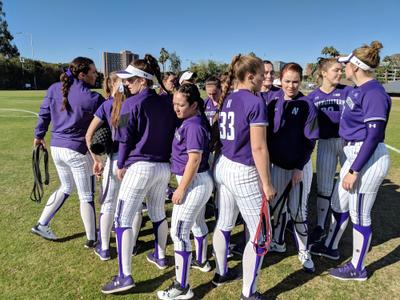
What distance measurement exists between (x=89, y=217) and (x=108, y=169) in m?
0.83

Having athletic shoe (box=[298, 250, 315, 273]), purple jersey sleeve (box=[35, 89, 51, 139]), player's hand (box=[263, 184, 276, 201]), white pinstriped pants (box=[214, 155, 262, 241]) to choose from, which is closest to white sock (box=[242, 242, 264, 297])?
white pinstriped pants (box=[214, 155, 262, 241])

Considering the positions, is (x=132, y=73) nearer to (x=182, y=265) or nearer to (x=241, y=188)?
(x=241, y=188)

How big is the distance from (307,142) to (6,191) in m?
5.48

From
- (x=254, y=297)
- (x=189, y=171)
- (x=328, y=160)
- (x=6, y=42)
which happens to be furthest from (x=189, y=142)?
(x=6, y=42)

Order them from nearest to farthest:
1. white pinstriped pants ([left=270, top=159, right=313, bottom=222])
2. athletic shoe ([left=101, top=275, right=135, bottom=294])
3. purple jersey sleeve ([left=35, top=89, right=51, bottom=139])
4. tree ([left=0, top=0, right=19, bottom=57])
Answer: athletic shoe ([left=101, top=275, right=135, bottom=294]), white pinstriped pants ([left=270, top=159, right=313, bottom=222]), purple jersey sleeve ([left=35, top=89, right=51, bottom=139]), tree ([left=0, top=0, right=19, bottom=57])

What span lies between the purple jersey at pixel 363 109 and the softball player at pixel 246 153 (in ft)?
3.37

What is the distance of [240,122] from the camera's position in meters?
2.76

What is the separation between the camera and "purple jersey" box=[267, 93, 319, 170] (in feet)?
11.0

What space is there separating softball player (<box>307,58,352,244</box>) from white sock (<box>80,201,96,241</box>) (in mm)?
2807

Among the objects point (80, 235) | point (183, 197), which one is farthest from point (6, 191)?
point (183, 197)

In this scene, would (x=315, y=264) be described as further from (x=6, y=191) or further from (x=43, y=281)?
(x=6, y=191)

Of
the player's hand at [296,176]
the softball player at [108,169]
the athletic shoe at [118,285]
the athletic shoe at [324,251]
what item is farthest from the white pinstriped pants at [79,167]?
the athletic shoe at [324,251]

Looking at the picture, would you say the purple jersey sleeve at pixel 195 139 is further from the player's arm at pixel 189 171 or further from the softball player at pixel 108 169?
the softball player at pixel 108 169

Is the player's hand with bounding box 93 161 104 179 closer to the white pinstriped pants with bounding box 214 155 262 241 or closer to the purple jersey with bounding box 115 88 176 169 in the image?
the purple jersey with bounding box 115 88 176 169
